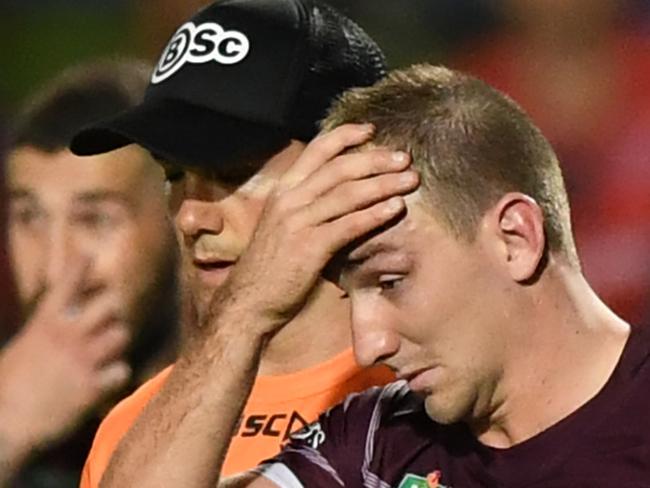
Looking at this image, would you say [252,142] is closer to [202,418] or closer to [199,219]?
[199,219]

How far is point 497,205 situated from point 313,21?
39 centimetres

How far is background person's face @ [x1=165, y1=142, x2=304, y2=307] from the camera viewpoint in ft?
4.58

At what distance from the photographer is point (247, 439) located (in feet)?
4.59

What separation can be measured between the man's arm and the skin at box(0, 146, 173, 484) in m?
0.73

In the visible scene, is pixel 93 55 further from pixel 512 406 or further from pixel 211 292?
pixel 512 406

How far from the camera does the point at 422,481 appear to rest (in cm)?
118

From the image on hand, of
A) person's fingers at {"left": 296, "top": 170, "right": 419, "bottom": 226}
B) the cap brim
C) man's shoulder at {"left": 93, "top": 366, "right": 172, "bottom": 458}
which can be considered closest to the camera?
person's fingers at {"left": 296, "top": 170, "right": 419, "bottom": 226}

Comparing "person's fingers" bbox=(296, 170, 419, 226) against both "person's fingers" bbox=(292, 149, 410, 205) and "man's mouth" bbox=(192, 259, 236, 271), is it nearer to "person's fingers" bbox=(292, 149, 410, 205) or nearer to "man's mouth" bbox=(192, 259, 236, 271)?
"person's fingers" bbox=(292, 149, 410, 205)

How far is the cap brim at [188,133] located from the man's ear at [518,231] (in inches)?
12.7

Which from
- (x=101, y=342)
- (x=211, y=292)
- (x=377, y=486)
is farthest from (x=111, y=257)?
(x=377, y=486)

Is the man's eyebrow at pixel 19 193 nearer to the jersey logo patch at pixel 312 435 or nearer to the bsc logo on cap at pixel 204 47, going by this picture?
the bsc logo on cap at pixel 204 47

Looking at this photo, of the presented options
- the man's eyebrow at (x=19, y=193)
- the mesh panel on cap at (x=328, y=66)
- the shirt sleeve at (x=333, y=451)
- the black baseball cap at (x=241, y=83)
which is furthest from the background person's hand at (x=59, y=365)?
the shirt sleeve at (x=333, y=451)

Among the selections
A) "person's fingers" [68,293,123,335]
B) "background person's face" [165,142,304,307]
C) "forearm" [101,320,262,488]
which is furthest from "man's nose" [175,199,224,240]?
"person's fingers" [68,293,123,335]

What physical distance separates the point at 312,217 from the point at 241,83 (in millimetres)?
307
